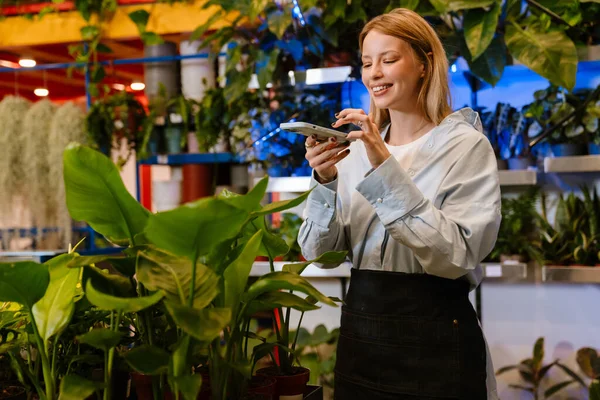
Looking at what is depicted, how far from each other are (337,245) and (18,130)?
3.35m

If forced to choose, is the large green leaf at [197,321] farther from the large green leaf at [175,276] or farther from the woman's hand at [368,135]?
the woman's hand at [368,135]

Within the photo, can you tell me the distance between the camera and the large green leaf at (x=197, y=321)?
0.84 m

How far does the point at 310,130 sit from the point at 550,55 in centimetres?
174

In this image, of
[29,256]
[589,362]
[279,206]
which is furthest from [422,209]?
[29,256]

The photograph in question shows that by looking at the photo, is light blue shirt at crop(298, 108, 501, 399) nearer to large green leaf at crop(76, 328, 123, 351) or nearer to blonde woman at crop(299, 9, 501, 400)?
blonde woman at crop(299, 9, 501, 400)

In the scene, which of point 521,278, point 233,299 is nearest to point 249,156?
point 521,278

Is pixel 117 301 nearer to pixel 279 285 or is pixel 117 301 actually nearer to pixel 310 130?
pixel 279 285

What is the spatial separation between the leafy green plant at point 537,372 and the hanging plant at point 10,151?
317 cm

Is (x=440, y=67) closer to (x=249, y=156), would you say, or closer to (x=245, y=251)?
(x=245, y=251)

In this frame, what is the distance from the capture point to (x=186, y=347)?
899 mm

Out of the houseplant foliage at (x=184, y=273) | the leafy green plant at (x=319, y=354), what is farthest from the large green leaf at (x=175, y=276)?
the leafy green plant at (x=319, y=354)

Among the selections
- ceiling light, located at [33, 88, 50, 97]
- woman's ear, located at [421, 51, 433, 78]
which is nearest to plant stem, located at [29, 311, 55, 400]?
woman's ear, located at [421, 51, 433, 78]

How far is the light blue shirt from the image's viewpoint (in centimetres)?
136

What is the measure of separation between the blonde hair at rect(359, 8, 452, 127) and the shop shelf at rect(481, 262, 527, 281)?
4.58ft
